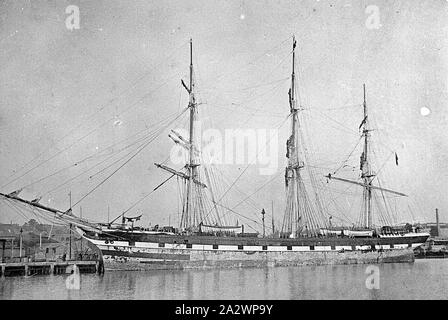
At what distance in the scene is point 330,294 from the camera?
23.1 m

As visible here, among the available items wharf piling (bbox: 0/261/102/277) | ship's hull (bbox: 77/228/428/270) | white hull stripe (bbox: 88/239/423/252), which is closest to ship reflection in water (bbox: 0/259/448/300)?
ship's hull (bbox: 77/228/428/270)

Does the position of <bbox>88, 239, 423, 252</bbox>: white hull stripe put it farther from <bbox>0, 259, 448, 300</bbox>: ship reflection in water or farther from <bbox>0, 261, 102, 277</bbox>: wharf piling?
<bbox>0, 261, 102, 277</bbox>: wharf piling

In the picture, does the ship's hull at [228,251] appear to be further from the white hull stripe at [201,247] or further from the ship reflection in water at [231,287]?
the ship reflection in water at [231,287]

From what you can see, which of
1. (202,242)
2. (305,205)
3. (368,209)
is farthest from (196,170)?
(368,209)

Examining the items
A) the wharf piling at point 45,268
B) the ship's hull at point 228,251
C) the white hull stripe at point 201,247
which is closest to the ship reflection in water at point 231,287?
the ship's hull at point 228,251

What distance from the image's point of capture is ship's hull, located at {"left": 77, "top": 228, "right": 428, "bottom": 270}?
35562 millimetres

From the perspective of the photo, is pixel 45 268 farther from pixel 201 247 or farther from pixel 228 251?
pixel 228 251

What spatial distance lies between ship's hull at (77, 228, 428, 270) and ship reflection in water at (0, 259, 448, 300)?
6.79 ft

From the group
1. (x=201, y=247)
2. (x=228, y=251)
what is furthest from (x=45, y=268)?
(x=228, y=251)

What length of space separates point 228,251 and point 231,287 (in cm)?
1289

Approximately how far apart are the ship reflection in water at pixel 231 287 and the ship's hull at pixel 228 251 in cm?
207

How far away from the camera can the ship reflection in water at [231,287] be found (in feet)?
75.0
